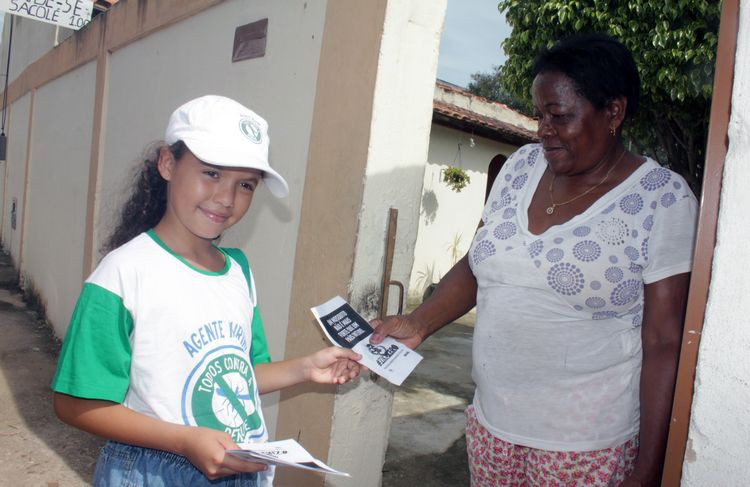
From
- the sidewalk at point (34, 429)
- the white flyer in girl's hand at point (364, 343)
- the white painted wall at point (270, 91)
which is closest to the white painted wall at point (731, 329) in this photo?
the white flyer in girl's hand at point (364, 343)

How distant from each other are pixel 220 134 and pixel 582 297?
979mm

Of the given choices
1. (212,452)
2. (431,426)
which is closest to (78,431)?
(431,426)

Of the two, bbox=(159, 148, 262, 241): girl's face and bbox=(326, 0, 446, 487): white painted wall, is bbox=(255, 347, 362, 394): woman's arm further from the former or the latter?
bbox=(326, 0, 446, 487): white painted wall

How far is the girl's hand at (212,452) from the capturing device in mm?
1259

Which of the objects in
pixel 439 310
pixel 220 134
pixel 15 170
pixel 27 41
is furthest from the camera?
pixel 27 41

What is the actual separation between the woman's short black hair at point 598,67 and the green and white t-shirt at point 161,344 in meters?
1.09

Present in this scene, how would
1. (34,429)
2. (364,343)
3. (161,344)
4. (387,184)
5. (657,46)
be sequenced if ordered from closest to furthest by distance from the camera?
(161,344) → (364,343) → (387,184) → (34,429) → (657,46)

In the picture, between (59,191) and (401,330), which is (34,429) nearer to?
(401,330)

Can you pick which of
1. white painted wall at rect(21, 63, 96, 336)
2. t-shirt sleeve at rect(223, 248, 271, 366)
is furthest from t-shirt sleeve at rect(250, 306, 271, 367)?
white painted wall at rect(21, 63, 96, 336)

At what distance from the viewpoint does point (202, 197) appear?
60.3 inches

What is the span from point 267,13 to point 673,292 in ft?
7.59

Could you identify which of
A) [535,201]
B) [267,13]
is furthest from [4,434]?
[535,201]

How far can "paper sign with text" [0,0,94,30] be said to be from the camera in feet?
19.2

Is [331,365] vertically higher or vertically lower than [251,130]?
lower
